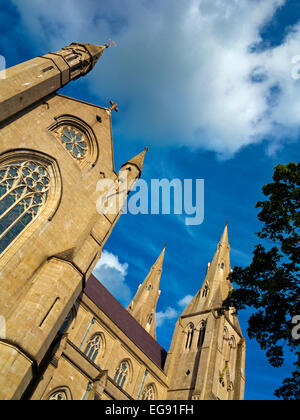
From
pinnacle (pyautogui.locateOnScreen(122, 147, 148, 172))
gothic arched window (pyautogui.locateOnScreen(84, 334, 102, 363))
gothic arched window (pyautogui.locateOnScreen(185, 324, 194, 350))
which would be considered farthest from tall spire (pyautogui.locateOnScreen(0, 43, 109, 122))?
gothic arched window (pyautogui.locateOnScreen(185, 324, 194, 350))

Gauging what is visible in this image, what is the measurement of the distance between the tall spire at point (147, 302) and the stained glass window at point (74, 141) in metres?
30.9

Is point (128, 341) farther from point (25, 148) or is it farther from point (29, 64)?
point (29, 64)

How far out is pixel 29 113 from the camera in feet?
48.7

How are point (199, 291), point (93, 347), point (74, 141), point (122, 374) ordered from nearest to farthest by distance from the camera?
point (74, 141), point (93, 347), point (122, 374), point (199, 291)

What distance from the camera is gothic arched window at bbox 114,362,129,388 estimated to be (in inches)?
955

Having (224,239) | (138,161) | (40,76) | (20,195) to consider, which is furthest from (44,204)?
(224,239)

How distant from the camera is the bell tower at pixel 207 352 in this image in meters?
27.3

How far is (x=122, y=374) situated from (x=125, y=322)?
21.3 feet

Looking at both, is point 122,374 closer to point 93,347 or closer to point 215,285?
point 93,347

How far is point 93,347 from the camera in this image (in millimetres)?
22969
